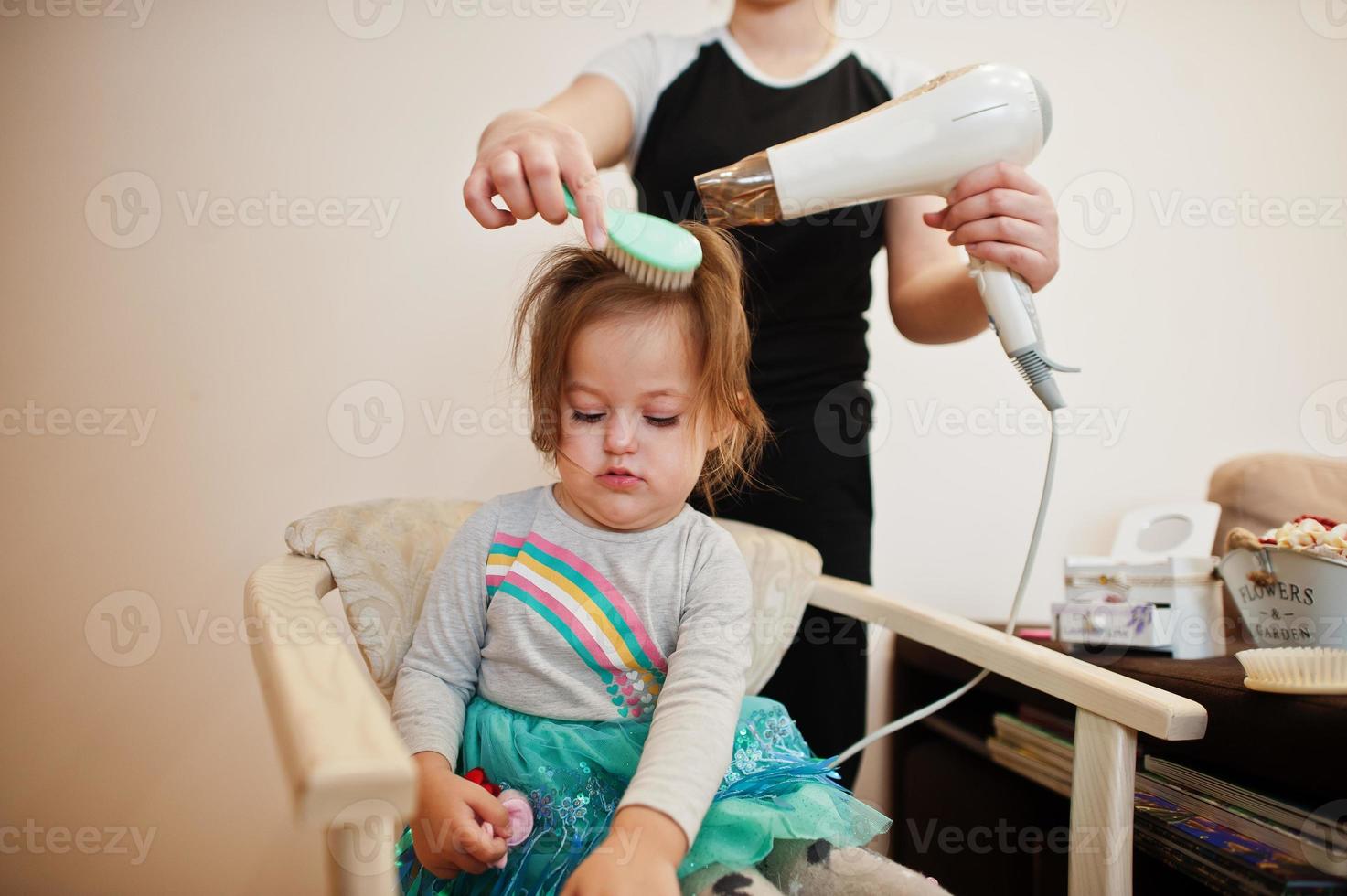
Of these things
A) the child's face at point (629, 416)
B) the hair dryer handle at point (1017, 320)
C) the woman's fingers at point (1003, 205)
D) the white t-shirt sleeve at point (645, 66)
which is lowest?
the child's face at point (629, 416)

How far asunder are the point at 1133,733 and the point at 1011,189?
0.50 m

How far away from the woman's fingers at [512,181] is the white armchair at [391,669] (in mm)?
341

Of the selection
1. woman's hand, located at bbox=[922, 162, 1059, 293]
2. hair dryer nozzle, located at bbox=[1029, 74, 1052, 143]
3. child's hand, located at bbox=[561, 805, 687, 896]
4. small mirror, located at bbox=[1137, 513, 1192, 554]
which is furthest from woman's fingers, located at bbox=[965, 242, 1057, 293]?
small mirror, located at bbox=[1137, 513, 1192, 554]

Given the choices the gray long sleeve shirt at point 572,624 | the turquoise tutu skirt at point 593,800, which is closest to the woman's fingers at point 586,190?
the gray long sleeve shirt at point 572,624

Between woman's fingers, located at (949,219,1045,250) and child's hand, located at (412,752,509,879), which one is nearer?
child's hand, located at (412,752,509,879)

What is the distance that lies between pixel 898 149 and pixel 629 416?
35 centimetres

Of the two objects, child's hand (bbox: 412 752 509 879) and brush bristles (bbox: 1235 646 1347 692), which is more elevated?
brush bristles (bbox: 1235 646 1347 692)

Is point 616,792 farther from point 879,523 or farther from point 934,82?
point 879,523

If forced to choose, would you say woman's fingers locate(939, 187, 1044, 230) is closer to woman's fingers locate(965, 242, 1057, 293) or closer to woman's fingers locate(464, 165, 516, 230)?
woman's fingers locate(965, 242, 1057, 293)

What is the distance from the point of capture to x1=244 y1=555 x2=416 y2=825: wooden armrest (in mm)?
390

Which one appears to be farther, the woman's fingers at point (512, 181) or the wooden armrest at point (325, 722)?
the woman's fingers at point (512, 181)

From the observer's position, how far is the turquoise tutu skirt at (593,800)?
0.70m

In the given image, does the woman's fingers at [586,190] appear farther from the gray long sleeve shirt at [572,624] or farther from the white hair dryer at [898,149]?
the gray long sleeve shirt at [572,624]

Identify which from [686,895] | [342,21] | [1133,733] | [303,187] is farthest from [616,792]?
[342,21]
